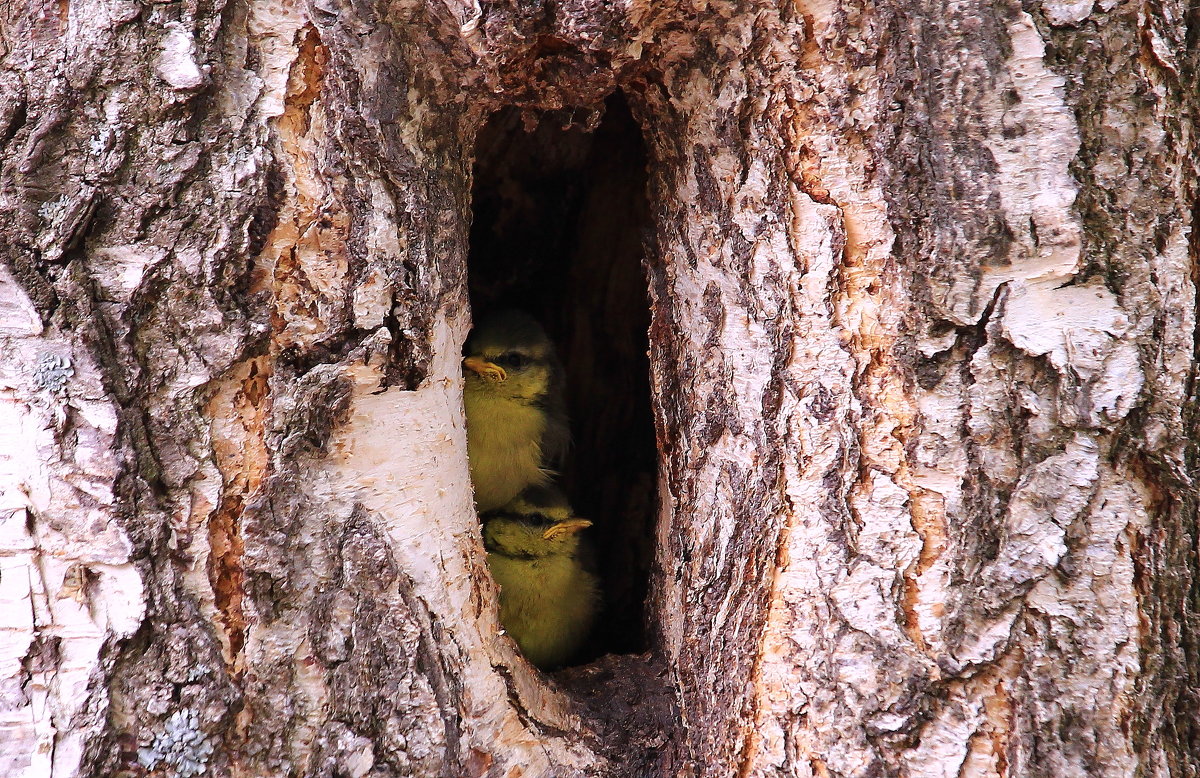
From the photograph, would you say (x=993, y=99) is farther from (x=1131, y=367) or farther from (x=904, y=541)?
(x=904, y=541)

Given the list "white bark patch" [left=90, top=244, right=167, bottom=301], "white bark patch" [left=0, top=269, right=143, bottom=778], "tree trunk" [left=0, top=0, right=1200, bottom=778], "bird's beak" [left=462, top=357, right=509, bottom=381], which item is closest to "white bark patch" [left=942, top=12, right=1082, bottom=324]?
"tree trunk" [left=0, top=0, right=1200, bottom=778]

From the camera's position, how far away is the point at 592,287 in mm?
3666

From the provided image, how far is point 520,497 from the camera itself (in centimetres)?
317

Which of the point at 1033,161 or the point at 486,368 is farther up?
the point at 1033,161

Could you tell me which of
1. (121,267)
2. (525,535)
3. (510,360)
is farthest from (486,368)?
(121,267)

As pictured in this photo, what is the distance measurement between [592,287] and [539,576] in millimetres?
1205

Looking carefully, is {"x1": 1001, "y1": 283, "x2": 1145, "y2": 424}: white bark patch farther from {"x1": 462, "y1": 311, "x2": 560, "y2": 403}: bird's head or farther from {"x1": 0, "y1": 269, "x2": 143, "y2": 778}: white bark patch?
{"x1": 462, "y1": 311, "x2": 560, "y2": 403}: bird's head

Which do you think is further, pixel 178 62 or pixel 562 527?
pixel 562 527

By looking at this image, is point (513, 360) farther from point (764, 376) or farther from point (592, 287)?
point (764, 376)

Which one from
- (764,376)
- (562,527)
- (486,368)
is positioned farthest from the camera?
(486,368)

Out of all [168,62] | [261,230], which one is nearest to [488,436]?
[261,230]

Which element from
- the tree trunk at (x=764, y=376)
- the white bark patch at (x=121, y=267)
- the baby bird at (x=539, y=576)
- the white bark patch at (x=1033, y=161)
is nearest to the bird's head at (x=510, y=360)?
the baby bird at (x=539, y=576)

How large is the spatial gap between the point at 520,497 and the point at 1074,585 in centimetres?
188

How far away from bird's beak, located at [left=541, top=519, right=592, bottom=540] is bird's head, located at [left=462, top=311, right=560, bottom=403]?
48 cm
